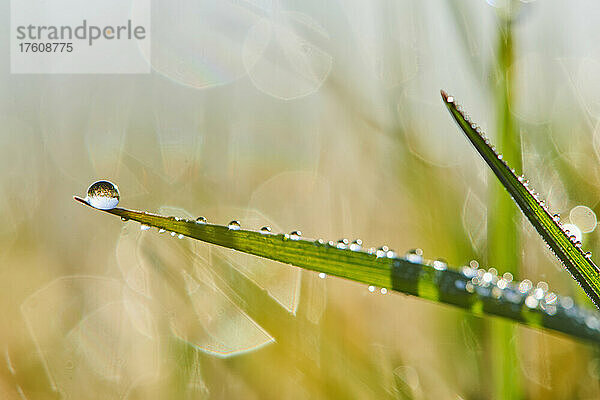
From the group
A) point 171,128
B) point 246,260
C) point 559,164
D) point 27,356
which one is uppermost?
point 171,128

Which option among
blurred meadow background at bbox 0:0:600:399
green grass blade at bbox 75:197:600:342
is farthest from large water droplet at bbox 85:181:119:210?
blurred meadow background at bbox 0:0:600:399

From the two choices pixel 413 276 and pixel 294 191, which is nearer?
pixel 413 276

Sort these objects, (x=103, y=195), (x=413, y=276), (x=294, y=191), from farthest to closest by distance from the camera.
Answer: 1. (x=294, y=191)
2. (x=103, y=195)
3. (x=413, y=276)

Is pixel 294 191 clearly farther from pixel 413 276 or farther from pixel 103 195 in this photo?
pixel 413 276

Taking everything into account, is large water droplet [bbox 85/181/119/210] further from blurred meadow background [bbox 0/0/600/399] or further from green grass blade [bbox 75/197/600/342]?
blurred meadow background [bbox 0/0/600/399]

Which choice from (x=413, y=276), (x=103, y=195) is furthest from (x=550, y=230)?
(x=103, y=195)

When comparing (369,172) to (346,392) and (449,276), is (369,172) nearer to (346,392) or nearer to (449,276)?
(346,392)

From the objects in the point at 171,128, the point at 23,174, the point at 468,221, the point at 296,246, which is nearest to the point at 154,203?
the point at 171,128
